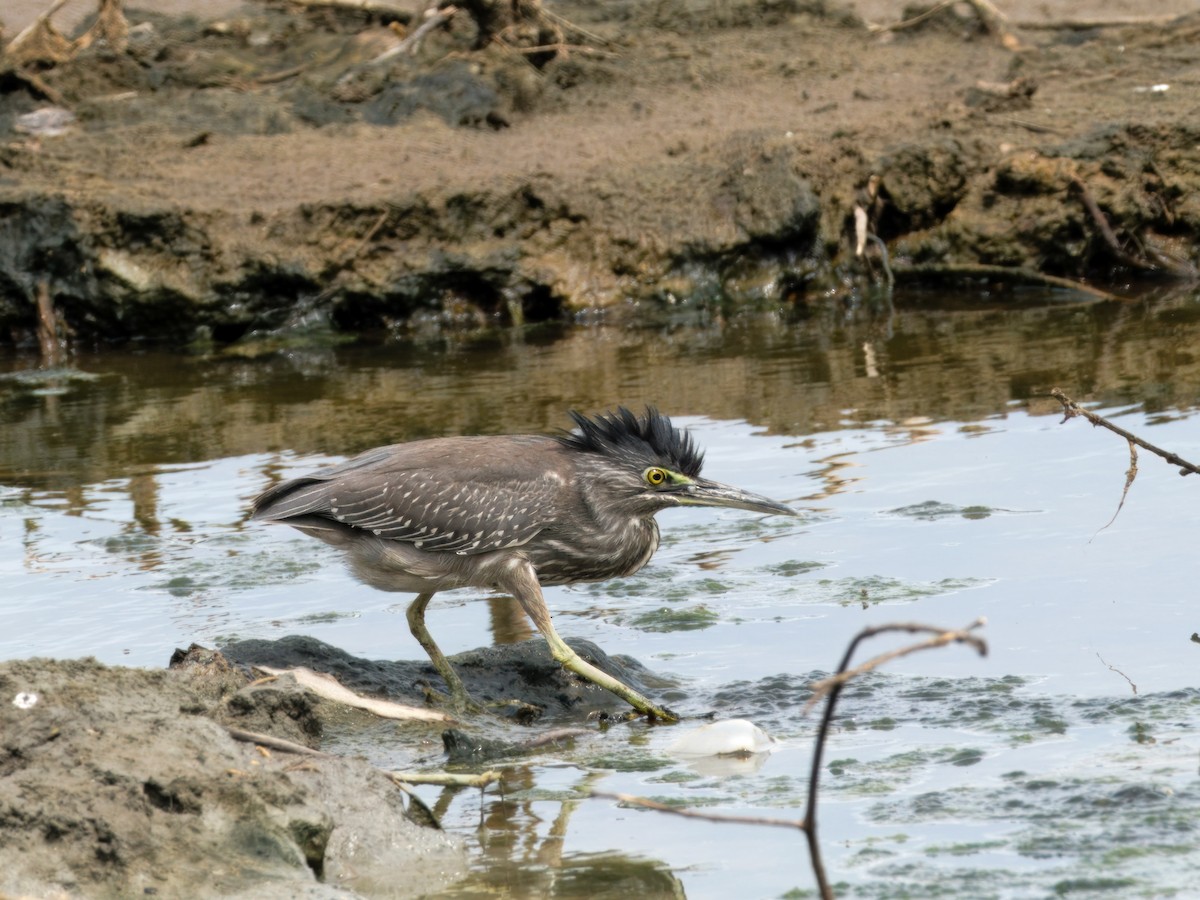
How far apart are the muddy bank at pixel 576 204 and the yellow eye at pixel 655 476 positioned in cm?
758

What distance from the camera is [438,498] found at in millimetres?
6496

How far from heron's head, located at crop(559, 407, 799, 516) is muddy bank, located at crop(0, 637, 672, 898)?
1.38 meters

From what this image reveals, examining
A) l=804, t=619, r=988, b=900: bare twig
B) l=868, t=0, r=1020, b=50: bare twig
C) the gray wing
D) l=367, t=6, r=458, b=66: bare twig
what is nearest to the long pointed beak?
the gray wing

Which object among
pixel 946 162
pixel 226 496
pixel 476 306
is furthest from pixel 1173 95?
pixel 226 496

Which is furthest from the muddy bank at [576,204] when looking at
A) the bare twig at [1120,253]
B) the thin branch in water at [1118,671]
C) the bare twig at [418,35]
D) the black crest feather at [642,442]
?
the thin branch in water at [1118,671]

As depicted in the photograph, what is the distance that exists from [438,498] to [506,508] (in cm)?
27

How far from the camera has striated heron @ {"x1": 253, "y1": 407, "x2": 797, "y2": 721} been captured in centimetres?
645

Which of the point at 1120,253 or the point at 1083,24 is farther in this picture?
the point at 1083,24

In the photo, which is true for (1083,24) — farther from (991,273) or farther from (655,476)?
(655,476)

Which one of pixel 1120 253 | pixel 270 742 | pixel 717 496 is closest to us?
pixel 270 742

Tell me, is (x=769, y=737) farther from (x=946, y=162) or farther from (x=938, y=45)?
(x=938, y=45)

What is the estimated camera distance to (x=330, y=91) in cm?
1667

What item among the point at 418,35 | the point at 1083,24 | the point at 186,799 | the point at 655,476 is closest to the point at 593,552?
the point at 655,476

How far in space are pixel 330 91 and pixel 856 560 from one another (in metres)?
10.5
